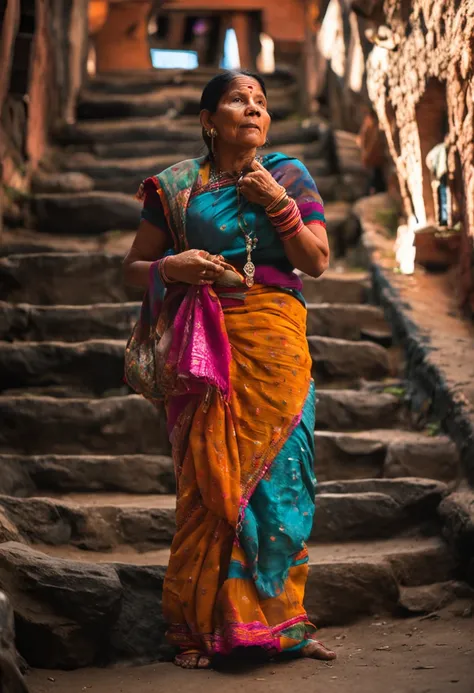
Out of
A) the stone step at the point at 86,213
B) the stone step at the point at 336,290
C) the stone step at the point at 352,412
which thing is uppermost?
the stone step at the point at 86,213

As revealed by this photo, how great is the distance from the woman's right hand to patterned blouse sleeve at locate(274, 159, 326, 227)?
0.33 meters

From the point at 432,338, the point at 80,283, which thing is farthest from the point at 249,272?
the point at 80,283

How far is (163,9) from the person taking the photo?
15180 mm

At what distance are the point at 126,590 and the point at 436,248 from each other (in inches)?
123

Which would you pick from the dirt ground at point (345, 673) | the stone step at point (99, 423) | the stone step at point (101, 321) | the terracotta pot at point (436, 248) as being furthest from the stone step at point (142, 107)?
the dirt ground at point (345, 673)

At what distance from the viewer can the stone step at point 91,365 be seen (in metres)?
5.28

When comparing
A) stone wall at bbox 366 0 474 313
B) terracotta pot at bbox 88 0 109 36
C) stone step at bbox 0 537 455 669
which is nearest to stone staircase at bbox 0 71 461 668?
stone step at bbox 0 537 455 669

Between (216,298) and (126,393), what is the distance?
2.15 m

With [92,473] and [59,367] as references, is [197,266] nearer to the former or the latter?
[92,473]

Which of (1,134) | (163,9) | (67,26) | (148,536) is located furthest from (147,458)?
(163,9)

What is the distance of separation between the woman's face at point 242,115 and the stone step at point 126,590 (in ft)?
5.08

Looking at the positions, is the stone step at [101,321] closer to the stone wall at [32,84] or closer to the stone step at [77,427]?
the stone step at [77,427]

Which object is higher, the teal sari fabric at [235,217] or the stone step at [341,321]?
the teal sari fabric at [235,217]

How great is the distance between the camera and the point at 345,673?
2984mm
